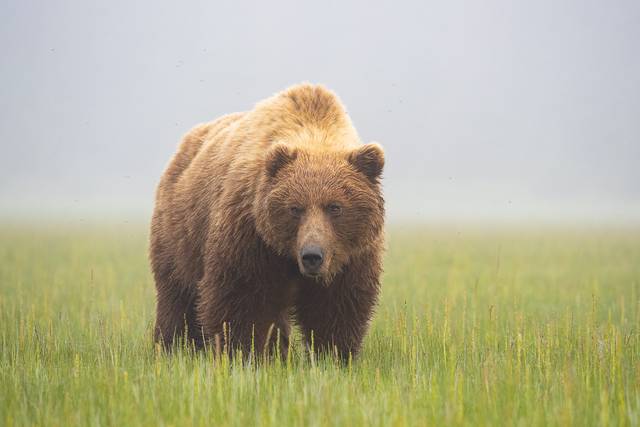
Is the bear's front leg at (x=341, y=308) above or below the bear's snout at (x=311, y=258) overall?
below

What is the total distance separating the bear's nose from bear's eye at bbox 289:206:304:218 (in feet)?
1.22

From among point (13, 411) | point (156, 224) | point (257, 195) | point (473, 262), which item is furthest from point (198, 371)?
point (473, 262)

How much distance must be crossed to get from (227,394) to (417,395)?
104 cm

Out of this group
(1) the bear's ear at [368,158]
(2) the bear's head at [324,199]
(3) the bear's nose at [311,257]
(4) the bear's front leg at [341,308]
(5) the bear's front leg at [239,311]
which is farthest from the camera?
(4) the bear's front leg at [341,308]

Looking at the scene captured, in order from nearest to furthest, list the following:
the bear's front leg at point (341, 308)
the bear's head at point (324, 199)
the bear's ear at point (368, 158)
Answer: the bear's head at point (324, 199) < the bear's ear at point (368, 158) < the bear's front leg at point (341, 308)

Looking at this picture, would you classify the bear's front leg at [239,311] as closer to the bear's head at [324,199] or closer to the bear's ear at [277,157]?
the bear's head at [324,199]

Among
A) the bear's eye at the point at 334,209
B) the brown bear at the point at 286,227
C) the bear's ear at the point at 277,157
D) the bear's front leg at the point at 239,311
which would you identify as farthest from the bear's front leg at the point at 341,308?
the bear's ear at the point at 277,157

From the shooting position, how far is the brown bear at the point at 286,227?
17.6 ft

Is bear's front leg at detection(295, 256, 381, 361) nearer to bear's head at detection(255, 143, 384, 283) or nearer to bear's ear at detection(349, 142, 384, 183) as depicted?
bear's head at detection(255, 143, 384, 283)

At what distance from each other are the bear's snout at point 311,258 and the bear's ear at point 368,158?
2.59ft

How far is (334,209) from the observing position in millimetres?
5344

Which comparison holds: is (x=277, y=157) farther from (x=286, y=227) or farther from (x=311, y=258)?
(x=311, y=258)

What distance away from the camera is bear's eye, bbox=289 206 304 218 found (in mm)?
5340

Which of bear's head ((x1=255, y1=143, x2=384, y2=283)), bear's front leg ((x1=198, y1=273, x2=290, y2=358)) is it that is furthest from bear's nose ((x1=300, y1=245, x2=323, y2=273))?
bear's front leg ((x1=198, y1=273, x2=290, y2=358))
